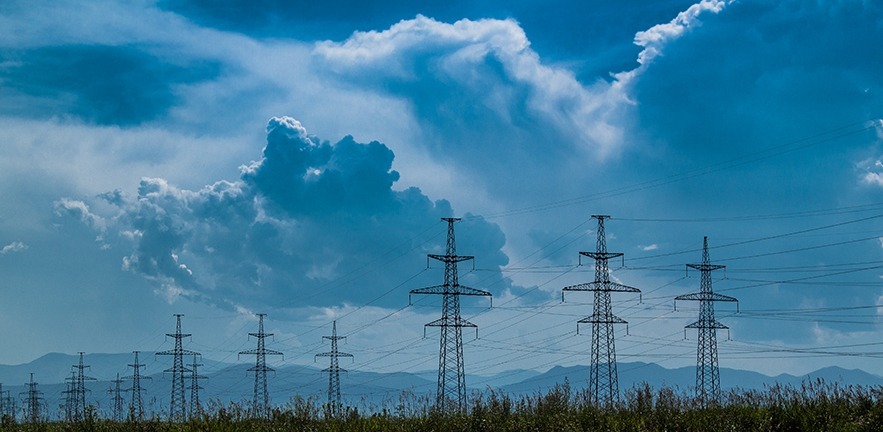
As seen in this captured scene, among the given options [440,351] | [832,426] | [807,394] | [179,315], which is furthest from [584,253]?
[179,315]

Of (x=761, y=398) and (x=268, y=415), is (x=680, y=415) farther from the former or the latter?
(x=268, y=415)

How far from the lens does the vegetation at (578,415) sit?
2369 cm

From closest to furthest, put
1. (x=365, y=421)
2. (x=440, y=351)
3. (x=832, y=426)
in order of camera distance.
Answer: (x=832, y=426)
(x=365, y=421)
(x=440, y=351)

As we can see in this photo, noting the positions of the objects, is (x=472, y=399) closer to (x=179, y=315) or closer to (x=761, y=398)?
(x=761, y=398)

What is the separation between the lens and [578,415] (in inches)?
1003

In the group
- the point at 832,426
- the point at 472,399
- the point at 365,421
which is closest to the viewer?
the point at 832,426

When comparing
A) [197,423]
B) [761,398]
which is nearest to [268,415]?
[197,423]

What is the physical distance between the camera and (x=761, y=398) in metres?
27.3

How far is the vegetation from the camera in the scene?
2369cm

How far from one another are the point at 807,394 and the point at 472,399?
35.8ft

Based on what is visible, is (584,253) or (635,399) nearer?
(635,399)

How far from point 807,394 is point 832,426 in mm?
4357

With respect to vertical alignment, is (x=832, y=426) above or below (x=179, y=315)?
below

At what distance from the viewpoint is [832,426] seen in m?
23.1
